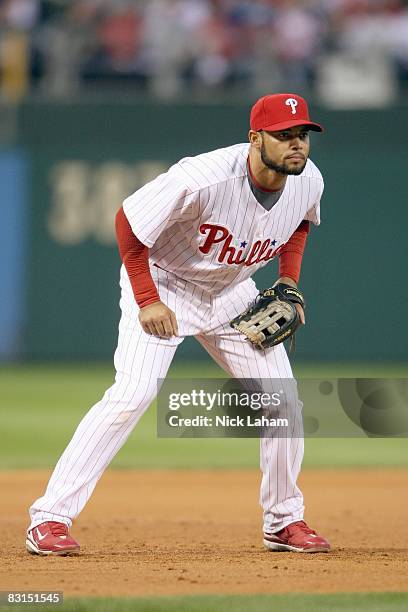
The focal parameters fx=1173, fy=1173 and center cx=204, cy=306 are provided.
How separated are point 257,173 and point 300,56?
9.56 m

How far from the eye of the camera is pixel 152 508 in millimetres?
6336

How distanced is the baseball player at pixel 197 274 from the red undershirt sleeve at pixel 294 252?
0.19m

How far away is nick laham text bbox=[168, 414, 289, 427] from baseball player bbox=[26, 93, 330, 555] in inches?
2.8

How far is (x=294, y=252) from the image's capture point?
4.92 m

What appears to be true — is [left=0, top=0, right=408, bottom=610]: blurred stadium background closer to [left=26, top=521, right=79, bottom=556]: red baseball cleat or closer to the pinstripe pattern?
the pinstripe pattern

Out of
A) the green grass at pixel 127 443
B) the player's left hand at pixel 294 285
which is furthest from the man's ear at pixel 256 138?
the green grass at pixel 127 443

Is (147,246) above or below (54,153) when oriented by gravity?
below

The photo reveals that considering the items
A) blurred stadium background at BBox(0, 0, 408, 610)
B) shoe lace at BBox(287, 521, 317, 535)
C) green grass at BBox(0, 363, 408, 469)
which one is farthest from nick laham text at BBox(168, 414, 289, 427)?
blurred stadium background at BBox(0, 0, 408, 610)

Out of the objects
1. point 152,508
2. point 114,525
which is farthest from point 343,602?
point 152,508

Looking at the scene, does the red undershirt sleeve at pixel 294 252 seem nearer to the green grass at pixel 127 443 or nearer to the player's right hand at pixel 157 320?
the player's right hand at pixel 157 320

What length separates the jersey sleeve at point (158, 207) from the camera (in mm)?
4336

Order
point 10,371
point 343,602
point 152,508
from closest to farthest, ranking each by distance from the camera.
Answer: point 343,602 < point 152,508 < point 10,371

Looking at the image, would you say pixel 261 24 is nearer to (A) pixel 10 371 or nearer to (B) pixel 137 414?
(A) pixel 10 371

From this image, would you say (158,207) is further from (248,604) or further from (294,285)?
(248,604)
